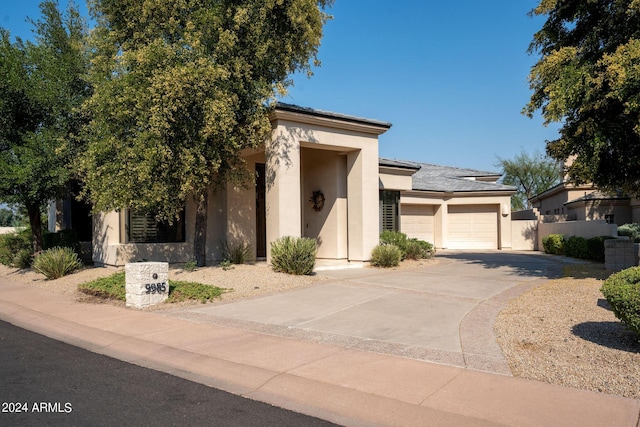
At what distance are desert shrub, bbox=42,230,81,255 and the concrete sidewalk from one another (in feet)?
34.0

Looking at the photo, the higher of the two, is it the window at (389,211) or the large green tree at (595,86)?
the large green tree at (595,86)

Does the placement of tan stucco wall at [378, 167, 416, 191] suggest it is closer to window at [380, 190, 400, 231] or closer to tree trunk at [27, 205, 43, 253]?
window at [380, 190, 400, 231]

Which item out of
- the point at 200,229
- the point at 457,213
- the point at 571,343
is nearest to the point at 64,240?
the point at 200,229

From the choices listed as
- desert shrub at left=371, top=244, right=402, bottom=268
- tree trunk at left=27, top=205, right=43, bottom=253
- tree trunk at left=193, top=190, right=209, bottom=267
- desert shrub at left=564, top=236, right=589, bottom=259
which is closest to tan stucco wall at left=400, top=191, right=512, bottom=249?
desert shrub at left=564, top=236, right=589, bottom=259

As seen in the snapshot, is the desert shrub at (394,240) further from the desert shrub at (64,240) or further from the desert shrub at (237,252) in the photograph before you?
the desert shrub at (64,240)

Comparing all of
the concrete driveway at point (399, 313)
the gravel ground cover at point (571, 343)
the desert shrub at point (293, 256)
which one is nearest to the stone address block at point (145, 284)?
the concrete driveway at point (399, 313)

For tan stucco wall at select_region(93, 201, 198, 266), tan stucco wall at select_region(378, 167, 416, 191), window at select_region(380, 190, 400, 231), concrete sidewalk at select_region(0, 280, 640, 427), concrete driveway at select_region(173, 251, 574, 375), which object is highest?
tan stucco wall at select_region(378, 167, 416, 191)

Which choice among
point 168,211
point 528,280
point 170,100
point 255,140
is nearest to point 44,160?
point 168,211

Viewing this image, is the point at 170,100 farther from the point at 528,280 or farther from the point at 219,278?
the point at 528,280

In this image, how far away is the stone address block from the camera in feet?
33.5

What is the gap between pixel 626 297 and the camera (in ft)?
19.3

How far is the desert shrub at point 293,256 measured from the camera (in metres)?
13.3

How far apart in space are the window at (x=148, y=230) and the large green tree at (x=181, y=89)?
2.70 metres

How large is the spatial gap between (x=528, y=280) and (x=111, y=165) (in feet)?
36.9
